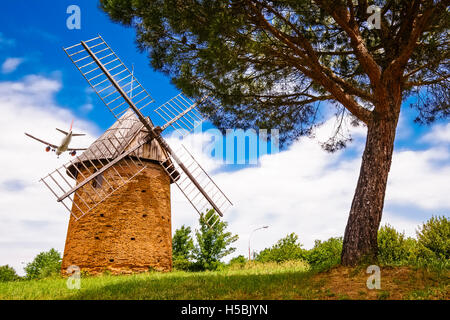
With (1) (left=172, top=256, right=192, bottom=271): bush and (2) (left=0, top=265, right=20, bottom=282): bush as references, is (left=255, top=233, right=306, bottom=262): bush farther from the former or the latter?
(2) (left=0, top=265, right=20, bottom=282): bush

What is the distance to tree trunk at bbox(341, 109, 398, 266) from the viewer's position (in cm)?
701

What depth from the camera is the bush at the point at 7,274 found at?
28283mm

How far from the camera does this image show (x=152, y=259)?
42.0 feet

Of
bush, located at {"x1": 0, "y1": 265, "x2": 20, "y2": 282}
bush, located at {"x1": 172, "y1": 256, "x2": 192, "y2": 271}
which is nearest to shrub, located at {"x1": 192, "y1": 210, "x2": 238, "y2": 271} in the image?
bush, located at {"x1": 172, "y1": 256, "x2": 192, "y2": 271}

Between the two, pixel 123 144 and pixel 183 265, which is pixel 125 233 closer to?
pixel 123 144

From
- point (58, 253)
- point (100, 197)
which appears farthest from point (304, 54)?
point (58, 253)

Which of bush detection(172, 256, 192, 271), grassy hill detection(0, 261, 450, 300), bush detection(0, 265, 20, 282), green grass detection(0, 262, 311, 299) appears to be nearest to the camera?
grassy hill detection(0, 261, 450, 300)

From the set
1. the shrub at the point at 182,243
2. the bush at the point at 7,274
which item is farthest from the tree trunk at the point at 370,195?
the bush at the point at 7,274

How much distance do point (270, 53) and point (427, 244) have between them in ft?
42.9

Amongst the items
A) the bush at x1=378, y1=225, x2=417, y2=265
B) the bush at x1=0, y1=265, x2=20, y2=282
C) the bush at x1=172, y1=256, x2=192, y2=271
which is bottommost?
the bush at x1=0, y1=265, x2=20, y2=282

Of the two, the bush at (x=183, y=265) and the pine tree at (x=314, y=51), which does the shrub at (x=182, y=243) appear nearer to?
the bush at (x=183, y=265)

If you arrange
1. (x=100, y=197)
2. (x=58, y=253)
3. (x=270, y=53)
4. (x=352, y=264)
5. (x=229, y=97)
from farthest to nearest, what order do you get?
(x=58, y=253) < (x=100, y=197) < (x=229, y=97) < (x=270, y=53) < (x=352, y=264)

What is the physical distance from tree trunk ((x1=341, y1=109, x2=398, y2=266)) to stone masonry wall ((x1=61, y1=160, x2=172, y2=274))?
799 centimetres

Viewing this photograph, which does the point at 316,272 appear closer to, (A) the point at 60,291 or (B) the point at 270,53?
(B) the point at 270,53
